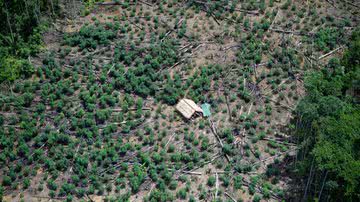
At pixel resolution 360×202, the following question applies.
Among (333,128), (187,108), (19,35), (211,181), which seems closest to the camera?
(333,128)

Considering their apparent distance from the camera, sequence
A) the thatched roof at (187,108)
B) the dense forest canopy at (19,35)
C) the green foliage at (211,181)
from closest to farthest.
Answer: the green foliage at (211,181) < the thatched roof at (187,108) < the dense forest canopy at (19,35)

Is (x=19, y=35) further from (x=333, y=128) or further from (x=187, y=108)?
(x=333, y=128)

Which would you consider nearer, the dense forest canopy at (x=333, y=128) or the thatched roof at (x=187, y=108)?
the dense forest canopy at (x=333, y=128)

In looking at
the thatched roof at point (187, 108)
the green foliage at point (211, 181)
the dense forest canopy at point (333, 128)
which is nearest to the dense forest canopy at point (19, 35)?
the thatched roof at point (187, 108)

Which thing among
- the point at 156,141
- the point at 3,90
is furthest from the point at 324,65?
the point at 3,90

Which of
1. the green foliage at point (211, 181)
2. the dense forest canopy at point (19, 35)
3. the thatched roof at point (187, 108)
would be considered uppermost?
the dense forest canopy at point (19, 35)

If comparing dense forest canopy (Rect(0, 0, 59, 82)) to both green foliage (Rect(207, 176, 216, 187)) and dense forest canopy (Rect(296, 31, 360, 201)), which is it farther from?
dense forest canopy (Rect(296, 31, 360, 201))

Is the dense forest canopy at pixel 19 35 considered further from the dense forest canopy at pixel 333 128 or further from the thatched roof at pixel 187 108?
the dense forest canopy at pixel 333 128

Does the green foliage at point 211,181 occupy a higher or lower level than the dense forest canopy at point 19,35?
lower

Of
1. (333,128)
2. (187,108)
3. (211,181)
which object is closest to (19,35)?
(187,108)
